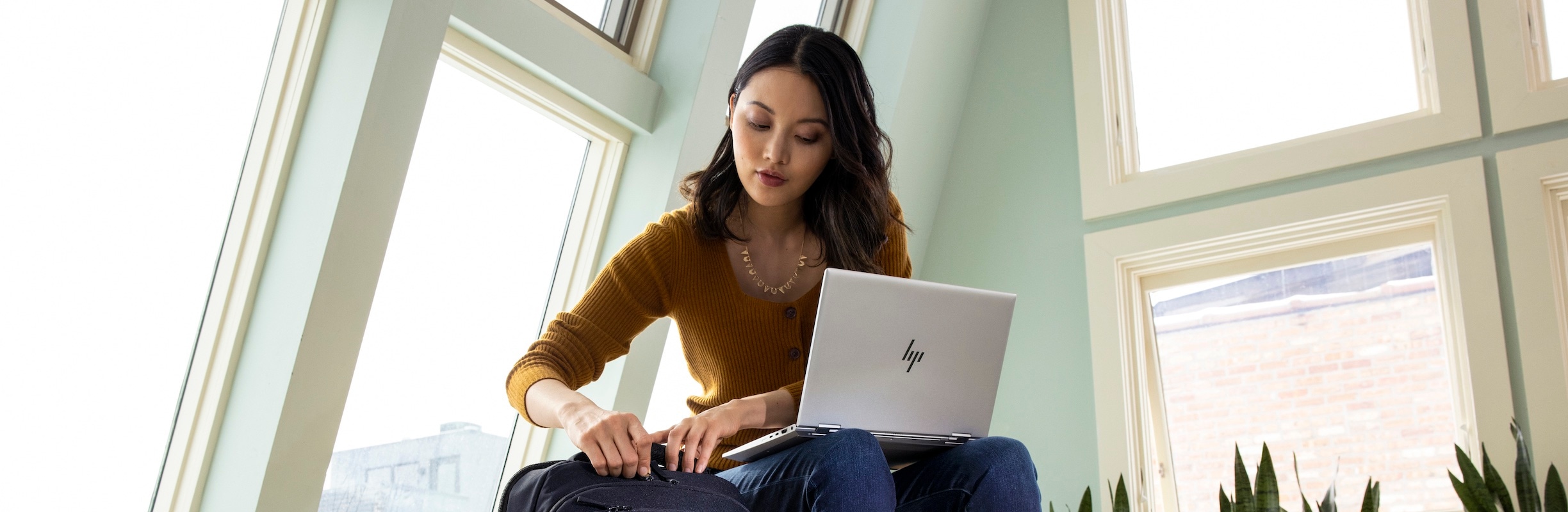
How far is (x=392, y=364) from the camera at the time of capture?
2.02 metres

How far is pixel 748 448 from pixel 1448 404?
198 cm

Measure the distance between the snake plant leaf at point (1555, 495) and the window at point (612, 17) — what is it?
219cm

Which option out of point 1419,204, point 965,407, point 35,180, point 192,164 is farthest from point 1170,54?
point 35,180

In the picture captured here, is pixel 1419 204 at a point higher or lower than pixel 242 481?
higher

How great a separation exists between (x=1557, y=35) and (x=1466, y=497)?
1135 mm

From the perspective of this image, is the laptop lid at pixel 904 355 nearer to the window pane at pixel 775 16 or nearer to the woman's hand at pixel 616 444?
the woman's hand at pixel 616 444

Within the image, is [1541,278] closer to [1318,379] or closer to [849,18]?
[1318,379]

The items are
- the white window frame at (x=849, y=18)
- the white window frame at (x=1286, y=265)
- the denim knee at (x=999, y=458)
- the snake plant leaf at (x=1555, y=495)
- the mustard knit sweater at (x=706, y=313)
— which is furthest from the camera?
the white window frame at (x=849, y=18)

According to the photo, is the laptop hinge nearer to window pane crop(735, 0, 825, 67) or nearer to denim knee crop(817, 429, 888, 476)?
denim knee crop(817, 429, 888, 476)

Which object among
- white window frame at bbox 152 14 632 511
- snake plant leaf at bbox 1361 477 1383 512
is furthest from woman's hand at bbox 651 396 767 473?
snake plant leaf at bbox 1361 477 1383 512

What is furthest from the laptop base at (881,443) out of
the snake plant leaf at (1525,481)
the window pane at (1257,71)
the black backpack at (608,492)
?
the window pane at (1257,71)

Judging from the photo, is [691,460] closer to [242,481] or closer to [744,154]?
[744,154]

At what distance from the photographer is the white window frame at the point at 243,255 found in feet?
5.56

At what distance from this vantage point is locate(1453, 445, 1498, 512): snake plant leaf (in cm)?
201
